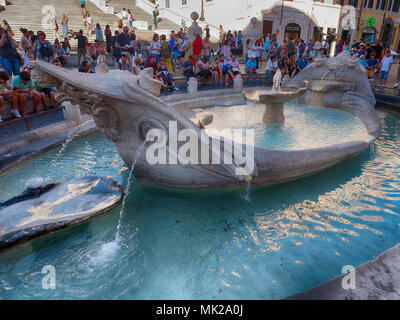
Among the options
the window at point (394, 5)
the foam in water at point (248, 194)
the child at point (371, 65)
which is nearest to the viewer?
the foam in water at point (248, 194)

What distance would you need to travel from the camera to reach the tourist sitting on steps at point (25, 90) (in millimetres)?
6263

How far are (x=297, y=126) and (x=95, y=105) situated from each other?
4631mm

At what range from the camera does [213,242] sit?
8.95 ft

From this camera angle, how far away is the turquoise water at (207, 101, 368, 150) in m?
5.22

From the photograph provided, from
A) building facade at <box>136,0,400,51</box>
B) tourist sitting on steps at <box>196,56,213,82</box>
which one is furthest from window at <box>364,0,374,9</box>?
tourist sitting on steps at <box>196,56,213,82</box>

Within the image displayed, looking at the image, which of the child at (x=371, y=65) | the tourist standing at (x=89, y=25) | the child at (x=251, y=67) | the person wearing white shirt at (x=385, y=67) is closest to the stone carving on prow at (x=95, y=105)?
the child at (x=251, y=67)

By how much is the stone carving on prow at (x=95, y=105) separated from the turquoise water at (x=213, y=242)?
841mm

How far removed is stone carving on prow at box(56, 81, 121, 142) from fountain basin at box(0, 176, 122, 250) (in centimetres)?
64

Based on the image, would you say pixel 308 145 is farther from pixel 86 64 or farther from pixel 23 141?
pixel 86 64

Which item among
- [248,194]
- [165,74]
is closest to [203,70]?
[165,74]

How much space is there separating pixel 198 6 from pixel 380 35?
20621mm

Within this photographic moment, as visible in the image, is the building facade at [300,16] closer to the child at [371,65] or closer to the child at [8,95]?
the child at [371,65]

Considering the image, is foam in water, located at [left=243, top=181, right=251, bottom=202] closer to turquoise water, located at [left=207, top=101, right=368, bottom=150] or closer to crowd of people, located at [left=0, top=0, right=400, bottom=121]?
turquoise water, located at [left=207, top=101, right=368, bottom=150]

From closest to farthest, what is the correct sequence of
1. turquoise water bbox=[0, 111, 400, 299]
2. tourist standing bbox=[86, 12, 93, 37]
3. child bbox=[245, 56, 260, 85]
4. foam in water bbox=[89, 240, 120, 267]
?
turquoise water bbox=[0, 111, 400, 299], foam in water bbox=[89, 240, 120, 267], child bbox=[245, 56, 260, 85], tourist standing bbox=[86, 12, 93, 37]
